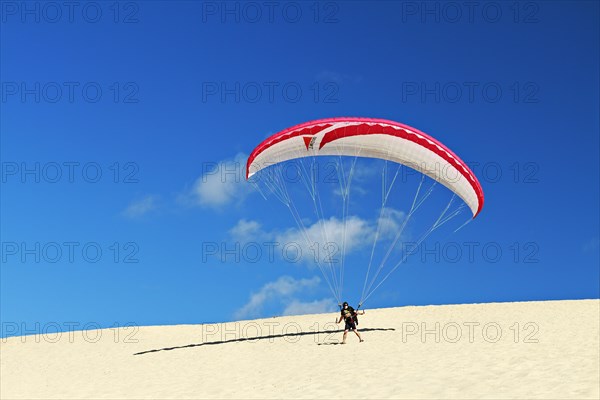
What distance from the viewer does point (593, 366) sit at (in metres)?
14.9

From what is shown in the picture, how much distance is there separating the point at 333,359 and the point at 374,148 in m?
6.75

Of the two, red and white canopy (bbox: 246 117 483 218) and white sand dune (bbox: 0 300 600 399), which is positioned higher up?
red and white canopy (bbox: 246 117 483 218)

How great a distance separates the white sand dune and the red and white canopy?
5.33 metres

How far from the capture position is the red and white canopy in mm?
17250

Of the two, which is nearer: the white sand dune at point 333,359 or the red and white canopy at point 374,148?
the white sand dune at point 333,359

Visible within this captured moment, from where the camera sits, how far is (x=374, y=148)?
18.2 m

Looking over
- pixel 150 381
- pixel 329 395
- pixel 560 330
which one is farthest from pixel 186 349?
pixel 560 330

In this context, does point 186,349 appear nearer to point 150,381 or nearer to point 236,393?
point 150,381

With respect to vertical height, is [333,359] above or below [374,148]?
below

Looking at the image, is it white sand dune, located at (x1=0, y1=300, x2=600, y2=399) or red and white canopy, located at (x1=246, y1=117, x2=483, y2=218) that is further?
red and white canopy, located at (x1=246, y1=117, x2=483, y2=218)

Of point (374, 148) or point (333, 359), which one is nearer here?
point (333, 359)

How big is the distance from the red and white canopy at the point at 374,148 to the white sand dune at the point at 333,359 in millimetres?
5329

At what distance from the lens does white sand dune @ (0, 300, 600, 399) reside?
13.8 metres

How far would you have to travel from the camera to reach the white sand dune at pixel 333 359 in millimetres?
13805
